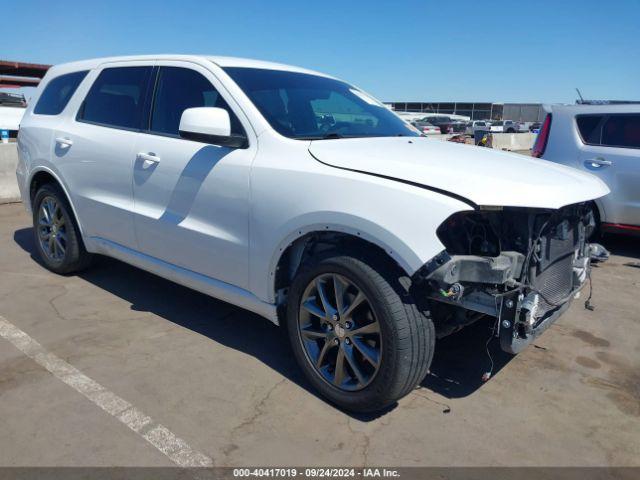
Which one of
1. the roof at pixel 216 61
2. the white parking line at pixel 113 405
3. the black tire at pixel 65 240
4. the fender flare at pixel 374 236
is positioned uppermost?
the roof at pixel 216 61

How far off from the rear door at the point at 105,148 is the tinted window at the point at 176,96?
0.57 feet

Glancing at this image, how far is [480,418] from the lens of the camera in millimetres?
2945

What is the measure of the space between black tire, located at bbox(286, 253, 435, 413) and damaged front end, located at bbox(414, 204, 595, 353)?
148 mm

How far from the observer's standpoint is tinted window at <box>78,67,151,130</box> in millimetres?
4078

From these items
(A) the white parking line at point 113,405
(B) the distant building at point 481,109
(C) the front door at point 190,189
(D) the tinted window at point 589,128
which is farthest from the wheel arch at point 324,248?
(B) the distant building at point 481,109

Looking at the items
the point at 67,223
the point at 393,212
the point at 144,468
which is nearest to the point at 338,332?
the point at 393,212

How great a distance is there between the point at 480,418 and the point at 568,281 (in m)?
1.00

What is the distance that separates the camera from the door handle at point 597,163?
247 inches

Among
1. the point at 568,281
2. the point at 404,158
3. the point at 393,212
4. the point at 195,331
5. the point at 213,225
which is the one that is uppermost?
the point at 404,158

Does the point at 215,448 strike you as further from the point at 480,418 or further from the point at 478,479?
the point at 480,418

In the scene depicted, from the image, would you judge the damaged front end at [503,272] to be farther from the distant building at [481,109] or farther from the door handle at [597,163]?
the distant building at [481,109]

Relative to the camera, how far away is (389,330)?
8.63 feet

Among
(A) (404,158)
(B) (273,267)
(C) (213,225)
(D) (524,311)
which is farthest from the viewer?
(C) (213,225)

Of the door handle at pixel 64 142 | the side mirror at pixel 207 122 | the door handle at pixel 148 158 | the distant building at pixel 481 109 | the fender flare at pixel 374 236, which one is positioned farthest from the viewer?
the distant building at pixel 481 109
